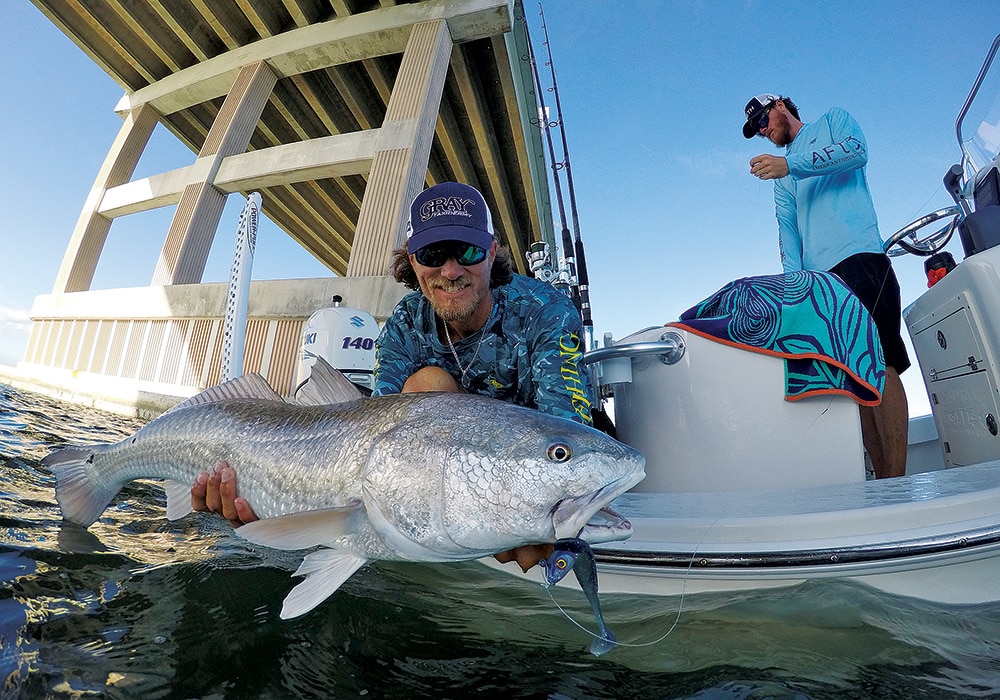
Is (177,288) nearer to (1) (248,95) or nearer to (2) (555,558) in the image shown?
(1) (248,95)

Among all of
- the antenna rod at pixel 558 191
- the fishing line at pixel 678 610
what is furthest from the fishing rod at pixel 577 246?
the fishing line at pixel 678 610

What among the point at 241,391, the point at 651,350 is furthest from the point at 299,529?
the point at 651,350

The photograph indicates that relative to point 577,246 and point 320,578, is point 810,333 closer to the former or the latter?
point 320,578

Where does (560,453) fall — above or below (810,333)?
below

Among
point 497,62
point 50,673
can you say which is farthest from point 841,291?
point 497,62

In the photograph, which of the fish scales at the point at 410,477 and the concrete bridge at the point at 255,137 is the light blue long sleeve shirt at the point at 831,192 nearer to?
the fish scales at the point at 410,477

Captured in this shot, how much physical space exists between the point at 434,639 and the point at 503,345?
1.38m

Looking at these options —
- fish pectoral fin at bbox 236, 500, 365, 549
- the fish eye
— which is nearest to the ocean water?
fish pectoral fin at bbox 236, 500, 365, 549

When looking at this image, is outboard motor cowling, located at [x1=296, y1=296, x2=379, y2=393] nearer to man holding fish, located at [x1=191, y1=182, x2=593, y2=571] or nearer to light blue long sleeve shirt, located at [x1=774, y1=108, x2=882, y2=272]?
man holding fish, located at [x1=191, y1=182, x2=593, y2=571]

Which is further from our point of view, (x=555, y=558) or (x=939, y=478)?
(x=939, y=478)

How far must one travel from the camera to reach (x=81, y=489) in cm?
201

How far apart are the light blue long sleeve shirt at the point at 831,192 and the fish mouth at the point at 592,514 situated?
2526 mm

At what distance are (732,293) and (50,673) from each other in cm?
245

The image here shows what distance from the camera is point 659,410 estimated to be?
7.57 feet
